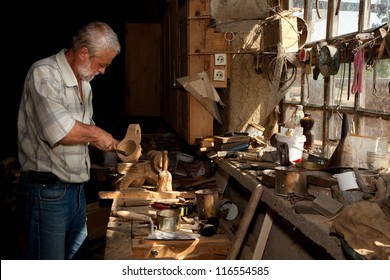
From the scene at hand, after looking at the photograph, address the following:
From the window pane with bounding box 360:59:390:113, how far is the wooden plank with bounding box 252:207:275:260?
0.99 m

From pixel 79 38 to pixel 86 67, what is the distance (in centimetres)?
20

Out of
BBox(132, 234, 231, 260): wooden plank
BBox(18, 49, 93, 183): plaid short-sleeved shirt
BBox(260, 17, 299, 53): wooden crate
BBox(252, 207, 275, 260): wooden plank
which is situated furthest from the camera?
BBox(260, 17, 299, 53): wooden crate

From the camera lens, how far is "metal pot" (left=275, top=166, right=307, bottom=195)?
2863mm

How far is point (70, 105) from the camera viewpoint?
3.29m

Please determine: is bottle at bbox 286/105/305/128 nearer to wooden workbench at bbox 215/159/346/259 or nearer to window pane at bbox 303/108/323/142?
window pane at bbox 303/108/323/142

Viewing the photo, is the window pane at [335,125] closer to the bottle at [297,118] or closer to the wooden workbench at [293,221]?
the bottle at [297,118]

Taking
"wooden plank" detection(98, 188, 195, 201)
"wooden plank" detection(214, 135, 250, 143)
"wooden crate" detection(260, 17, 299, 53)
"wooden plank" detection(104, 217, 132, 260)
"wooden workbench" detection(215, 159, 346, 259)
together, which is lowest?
"wooden plank" detection(104, 217, 132, 260)

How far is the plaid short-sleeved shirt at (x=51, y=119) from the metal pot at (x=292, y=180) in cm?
134

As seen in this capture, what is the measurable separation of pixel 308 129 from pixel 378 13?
1025 mm

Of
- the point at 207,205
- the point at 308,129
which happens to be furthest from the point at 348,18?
the point at 207,205

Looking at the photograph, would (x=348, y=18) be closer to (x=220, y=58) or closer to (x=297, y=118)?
(x=297, y=118)

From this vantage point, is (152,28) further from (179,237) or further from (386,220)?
→ (386,220)

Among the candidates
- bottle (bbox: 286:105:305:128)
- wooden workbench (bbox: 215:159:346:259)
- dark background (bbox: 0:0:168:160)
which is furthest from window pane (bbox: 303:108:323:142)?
dark background (bbox: 0:0:168:160)

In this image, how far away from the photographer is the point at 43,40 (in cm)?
1060
